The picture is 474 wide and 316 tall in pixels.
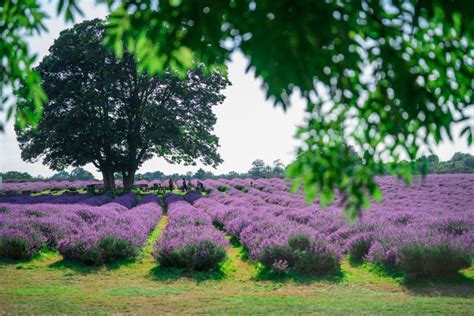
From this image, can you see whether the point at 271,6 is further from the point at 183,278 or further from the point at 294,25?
the point at 183,278

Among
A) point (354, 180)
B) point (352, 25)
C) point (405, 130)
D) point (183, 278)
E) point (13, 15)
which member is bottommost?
point (183, 278)

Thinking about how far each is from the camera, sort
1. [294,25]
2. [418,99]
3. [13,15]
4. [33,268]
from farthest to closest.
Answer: [33,268] → [13,15] → [418,99] → [294,25]

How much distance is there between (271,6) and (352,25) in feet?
2.82

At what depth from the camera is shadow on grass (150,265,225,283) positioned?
9102mm

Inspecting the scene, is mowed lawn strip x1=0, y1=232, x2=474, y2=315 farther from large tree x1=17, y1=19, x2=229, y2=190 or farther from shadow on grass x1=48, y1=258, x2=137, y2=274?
large tree x1=17, y1=19, x2=229, y2=190

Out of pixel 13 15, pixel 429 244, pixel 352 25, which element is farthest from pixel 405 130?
pixel 429 244

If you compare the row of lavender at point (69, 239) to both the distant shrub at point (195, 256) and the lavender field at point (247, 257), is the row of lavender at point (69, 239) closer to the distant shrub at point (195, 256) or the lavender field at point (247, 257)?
the lavender field at point (247, 257)

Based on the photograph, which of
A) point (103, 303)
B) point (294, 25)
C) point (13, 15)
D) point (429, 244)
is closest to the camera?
point (294, 25)

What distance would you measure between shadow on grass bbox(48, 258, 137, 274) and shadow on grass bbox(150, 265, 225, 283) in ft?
3.52

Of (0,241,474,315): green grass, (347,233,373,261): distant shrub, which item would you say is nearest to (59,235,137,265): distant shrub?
(0,241,474,315): green grass

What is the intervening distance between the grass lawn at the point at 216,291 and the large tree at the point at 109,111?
78.3 ft

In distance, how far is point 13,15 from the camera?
3.38 meters

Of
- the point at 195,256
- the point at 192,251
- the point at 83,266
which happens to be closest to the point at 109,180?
the point at 83,266

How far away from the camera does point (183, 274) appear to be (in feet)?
31.0
